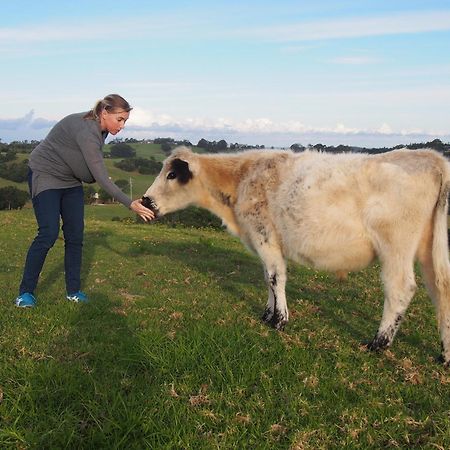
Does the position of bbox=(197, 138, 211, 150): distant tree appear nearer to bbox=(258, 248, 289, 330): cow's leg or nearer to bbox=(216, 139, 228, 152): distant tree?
bbox=(216, 139, 228, 152): distant tree

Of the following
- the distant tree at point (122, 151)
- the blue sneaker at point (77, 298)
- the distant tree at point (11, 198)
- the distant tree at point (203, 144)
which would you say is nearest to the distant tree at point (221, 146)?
the distant tree at point (203, 144)

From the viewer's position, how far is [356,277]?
12789 mm

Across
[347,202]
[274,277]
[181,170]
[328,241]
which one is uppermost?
[181,170]

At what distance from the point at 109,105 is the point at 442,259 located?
203 inches

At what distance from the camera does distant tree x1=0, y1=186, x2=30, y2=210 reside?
55219 mm

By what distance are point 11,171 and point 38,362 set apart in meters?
73.4

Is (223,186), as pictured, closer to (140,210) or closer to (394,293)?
(140,210)

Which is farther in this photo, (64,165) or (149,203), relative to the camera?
(149,203)

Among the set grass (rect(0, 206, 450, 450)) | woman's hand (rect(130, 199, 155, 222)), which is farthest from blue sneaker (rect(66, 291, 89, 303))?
woman's hand (rect(130, 199, 155, 222))

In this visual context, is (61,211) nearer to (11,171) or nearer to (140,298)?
(140,298)

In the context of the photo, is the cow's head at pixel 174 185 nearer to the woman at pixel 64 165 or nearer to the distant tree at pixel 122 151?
the woman at pixel 64 165

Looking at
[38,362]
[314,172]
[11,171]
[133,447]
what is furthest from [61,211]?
[11,171]

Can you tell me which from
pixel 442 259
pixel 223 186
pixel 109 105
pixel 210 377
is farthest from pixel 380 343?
pixel 109 105

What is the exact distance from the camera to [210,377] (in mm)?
5270
